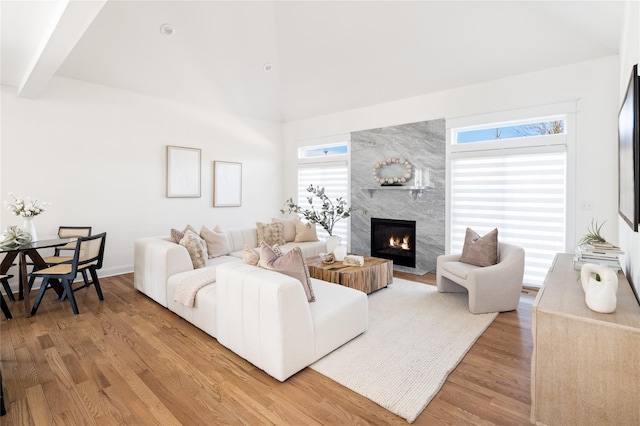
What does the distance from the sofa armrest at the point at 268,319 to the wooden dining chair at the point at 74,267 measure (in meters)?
1.97

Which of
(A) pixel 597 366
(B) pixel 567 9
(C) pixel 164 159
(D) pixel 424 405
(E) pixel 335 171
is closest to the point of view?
(A) pixel 597 366

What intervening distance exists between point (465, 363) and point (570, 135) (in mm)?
3290

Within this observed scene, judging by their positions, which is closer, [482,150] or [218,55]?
[482,150]

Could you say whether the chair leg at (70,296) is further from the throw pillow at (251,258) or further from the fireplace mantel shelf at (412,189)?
the fireplace mantel shelf at (412,189)

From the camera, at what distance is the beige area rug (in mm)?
2080

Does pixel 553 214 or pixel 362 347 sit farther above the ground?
pixel 553 214

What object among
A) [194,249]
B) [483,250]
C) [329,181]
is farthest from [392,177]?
[194,249]

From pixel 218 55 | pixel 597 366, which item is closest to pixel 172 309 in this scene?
pixel 597 366

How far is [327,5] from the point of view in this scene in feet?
13.5

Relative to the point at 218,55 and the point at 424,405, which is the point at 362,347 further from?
the point at 218,55

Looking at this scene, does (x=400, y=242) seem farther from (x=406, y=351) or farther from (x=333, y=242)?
(x=406, y=351)

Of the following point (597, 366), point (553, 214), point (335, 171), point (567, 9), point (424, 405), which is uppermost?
point (567, 9)

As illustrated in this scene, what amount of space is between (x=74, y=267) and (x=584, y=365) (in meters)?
4.34

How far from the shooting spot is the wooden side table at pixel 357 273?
12.3 ft
